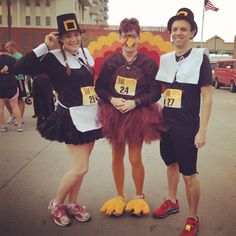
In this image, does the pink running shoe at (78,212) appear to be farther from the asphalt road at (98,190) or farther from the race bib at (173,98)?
the race bib at (173,98)

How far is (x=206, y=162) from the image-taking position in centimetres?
540

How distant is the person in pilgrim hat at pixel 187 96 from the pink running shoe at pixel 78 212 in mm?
929

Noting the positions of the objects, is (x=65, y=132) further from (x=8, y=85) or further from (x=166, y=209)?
(x=8, y=85)

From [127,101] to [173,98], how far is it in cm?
44

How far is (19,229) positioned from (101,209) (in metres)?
0.84

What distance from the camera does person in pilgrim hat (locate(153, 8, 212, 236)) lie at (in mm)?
2918

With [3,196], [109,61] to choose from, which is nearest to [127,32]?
[109,61]

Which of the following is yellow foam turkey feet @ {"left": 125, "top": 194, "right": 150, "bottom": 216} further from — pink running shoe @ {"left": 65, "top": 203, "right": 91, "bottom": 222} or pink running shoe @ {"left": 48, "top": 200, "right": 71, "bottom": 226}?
pink running shoe @ {"left": 48, "top": 200, "right": 71, "bottom": 226}

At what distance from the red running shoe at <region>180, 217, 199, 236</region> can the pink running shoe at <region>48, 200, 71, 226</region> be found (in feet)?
3.52

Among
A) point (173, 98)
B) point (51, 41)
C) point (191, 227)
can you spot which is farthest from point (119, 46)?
point (191, 227)

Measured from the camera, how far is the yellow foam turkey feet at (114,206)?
3461 millimetres

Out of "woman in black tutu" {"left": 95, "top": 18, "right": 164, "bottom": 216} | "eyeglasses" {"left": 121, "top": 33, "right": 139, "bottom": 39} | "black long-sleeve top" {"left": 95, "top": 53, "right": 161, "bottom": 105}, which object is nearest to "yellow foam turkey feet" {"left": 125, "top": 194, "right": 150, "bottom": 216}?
"woman in black tutu" {"left": 95, "top": 18, "right": 164, "bottom": 216}

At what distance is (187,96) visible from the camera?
9.73 ft

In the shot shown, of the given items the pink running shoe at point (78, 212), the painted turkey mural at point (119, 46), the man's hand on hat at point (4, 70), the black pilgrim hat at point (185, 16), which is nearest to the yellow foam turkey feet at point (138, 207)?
the pink running shoe at point (78, 212)
